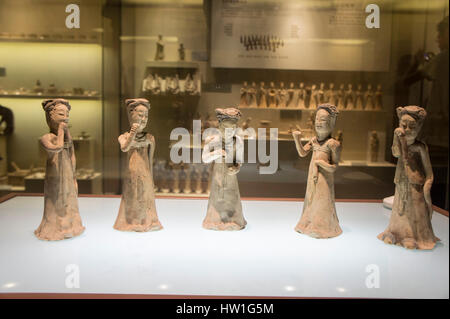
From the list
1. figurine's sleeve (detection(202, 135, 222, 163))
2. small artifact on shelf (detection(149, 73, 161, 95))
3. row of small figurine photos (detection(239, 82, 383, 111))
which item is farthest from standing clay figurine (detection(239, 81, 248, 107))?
small artifact on shelf (detection(149, 73, 161, 95))

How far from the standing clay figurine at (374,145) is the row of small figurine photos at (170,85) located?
1.04 metres

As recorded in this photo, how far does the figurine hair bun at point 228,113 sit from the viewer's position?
2132 mm

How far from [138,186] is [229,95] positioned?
2.36 ft

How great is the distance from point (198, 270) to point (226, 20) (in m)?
1.28

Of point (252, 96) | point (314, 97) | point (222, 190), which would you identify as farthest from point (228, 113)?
point (314, 97)

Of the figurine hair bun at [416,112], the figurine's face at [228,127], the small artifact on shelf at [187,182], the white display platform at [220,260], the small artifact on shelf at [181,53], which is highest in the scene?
the small artifact on shelf at [181,53]

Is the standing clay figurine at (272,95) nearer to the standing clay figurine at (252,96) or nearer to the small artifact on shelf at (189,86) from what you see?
the standing clay figurine at (252,96)

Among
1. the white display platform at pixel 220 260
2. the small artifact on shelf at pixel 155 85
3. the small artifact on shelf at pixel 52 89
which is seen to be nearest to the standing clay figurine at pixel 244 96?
the small artifact on shelf at pixel 155 85

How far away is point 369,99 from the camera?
2.25 metres

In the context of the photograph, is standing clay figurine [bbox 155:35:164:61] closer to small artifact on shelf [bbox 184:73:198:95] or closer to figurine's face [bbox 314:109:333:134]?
small artifact on shelf [bbox 184:73:198:95]

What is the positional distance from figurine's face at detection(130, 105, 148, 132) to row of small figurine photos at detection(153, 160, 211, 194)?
0.33m

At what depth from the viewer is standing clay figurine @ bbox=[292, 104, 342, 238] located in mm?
2143
